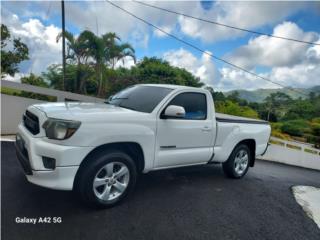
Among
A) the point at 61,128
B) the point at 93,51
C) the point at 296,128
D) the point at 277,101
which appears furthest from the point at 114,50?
the point at 277,101

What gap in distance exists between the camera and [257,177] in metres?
6.25

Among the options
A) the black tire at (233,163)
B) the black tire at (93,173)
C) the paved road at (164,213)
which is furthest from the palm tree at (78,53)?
the black tire at (93,173)

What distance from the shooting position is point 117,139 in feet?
11.2

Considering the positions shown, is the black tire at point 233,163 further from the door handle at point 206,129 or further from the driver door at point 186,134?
the door handle at point 206,129

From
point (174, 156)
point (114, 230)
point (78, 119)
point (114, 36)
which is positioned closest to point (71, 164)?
point (78, 119)

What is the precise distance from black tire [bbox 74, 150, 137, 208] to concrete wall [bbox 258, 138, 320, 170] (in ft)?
32.5

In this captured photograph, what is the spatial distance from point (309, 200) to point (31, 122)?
515cm

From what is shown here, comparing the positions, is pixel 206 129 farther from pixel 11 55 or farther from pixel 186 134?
pixel 11 55

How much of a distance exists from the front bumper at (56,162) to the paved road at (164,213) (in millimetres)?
475

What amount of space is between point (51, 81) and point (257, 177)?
14.0 metres

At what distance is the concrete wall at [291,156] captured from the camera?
12.4 metres

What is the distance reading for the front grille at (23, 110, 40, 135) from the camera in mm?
3344

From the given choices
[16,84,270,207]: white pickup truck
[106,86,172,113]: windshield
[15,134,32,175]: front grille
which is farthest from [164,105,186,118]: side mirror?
[15,134,32,175]: front grille

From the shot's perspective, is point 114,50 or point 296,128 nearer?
point 114,50
